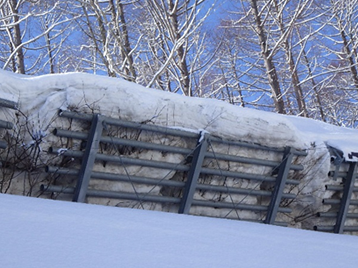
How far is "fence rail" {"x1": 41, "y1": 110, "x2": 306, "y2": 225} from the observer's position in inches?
177

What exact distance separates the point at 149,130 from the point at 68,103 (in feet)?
2.96

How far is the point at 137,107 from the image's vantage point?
4820mm

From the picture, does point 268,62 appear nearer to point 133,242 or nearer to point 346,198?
point 346,198

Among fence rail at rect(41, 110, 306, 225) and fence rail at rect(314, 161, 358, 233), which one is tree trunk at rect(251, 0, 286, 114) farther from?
fence rail at rect(41, 110, 306, 225)

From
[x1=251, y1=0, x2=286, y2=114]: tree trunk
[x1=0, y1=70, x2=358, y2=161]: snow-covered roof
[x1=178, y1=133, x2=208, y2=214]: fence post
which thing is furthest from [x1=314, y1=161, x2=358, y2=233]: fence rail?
[x1=251, y1=0, x2=286, y2=114]: tree trunk

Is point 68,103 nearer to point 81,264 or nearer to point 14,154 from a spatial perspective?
point 14,154

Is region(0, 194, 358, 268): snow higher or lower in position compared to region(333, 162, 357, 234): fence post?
lower

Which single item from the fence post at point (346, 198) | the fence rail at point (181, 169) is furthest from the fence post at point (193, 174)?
the fence post at point (346, 198)

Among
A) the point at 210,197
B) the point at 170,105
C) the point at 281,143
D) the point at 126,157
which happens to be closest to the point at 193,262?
the point at 126,157

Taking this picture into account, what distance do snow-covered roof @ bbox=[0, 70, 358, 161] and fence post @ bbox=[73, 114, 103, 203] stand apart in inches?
7.6

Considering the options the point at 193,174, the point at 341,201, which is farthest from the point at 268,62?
the point at 193,174

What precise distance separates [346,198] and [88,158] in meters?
4.29

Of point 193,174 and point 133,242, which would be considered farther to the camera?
point 193,174

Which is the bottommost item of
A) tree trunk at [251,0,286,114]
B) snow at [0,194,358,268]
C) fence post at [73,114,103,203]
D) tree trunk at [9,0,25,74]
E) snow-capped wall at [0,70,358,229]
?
snow at [0,194,358,268]
